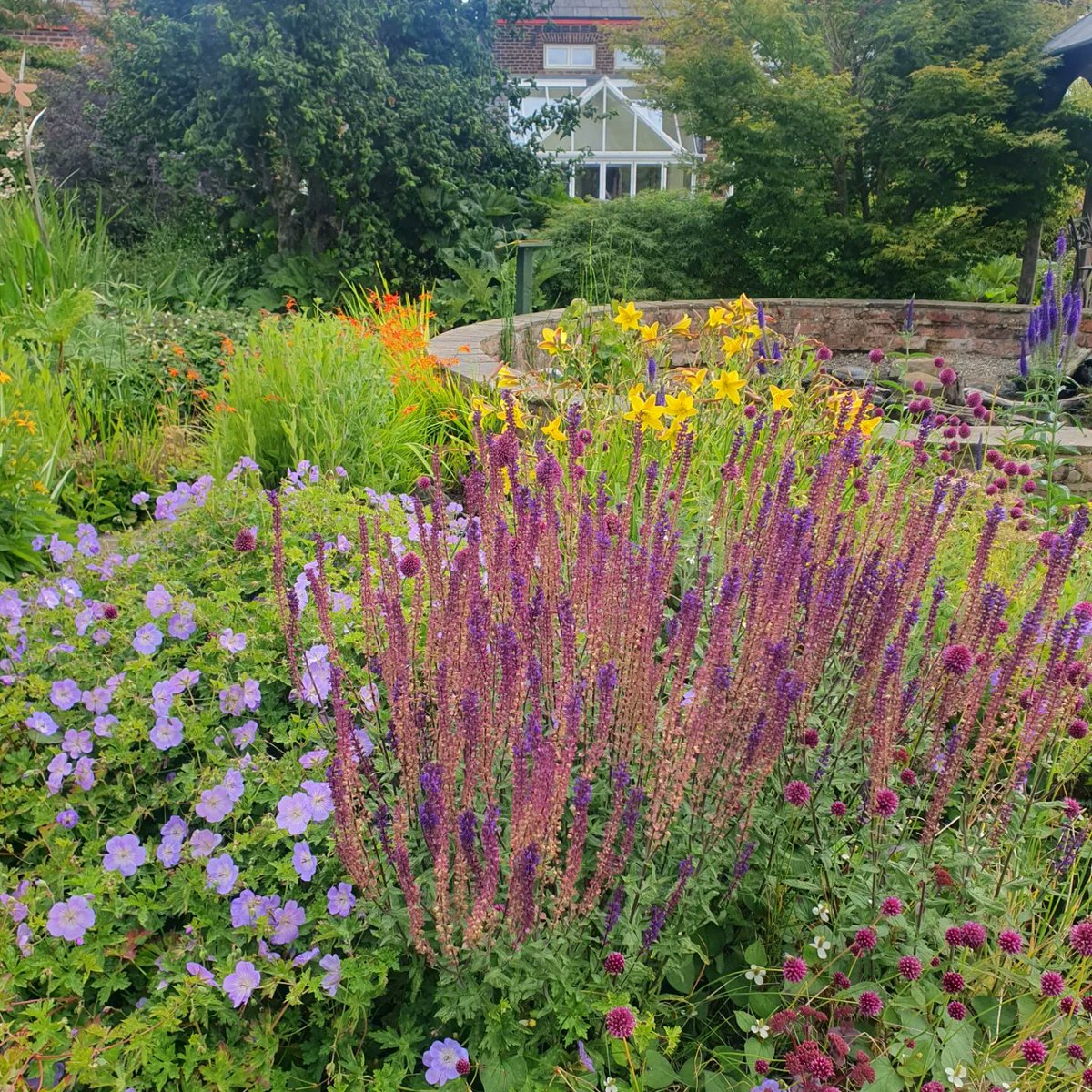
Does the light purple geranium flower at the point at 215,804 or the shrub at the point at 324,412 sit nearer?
the light purple geranium flower at the point at 215,804

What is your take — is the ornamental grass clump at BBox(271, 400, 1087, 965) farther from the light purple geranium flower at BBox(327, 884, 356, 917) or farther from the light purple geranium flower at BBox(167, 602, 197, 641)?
the light purple geranium flower at BBox(167, 602, 197, 641)

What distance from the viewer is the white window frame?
2436cm

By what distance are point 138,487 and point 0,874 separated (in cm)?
255

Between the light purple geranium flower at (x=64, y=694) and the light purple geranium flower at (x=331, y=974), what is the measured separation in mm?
900

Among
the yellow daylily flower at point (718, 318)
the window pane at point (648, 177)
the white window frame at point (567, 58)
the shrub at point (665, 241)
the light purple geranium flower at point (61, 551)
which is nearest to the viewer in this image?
the light purple geranium flower at point (61, 551)

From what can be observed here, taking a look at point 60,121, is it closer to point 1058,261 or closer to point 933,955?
point 1058,261

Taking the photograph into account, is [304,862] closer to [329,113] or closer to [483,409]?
[483,409]

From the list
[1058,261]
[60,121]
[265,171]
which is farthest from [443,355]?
[60,121]

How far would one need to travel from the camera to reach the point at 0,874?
5.89ft

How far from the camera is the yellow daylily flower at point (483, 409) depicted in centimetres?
353

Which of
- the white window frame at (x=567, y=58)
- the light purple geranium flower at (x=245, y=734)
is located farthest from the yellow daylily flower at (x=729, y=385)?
the white window frame at (x=567, y=58)

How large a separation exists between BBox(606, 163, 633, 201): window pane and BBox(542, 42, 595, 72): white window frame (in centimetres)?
582

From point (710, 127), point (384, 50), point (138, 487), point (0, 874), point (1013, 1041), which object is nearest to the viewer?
point (1013, 1041)

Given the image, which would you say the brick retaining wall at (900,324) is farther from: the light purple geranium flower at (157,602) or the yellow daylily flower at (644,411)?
the light purple geranium flower at (157,602)
